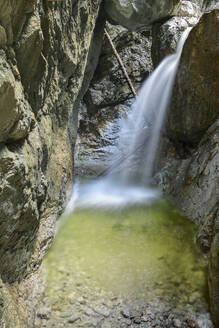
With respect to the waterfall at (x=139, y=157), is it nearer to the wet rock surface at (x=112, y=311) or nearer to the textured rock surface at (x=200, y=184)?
the textured rock surface at (x=200, y=184)

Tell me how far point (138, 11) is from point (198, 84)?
11.7 feet

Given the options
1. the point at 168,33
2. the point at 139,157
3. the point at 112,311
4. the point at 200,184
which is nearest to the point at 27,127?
the point at 112,311

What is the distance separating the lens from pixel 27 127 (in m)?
2.56

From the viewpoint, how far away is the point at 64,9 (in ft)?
11.8

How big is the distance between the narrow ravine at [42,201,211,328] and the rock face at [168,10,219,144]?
2235 mm

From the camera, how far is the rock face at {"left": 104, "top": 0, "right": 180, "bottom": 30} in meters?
7.07

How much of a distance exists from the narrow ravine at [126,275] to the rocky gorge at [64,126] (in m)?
0.21

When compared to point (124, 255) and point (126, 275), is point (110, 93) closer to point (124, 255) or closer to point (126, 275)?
point (124, 255)

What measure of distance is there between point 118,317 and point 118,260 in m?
0.90

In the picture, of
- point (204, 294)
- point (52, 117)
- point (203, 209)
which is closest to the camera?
point (204, 294)

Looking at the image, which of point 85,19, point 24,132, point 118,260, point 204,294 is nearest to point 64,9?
point 85,19

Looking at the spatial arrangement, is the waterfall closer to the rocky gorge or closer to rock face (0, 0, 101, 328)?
the rocky gorge

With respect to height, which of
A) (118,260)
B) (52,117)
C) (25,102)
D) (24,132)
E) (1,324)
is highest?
(25,102)

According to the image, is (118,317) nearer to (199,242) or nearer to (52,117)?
(199,242)
